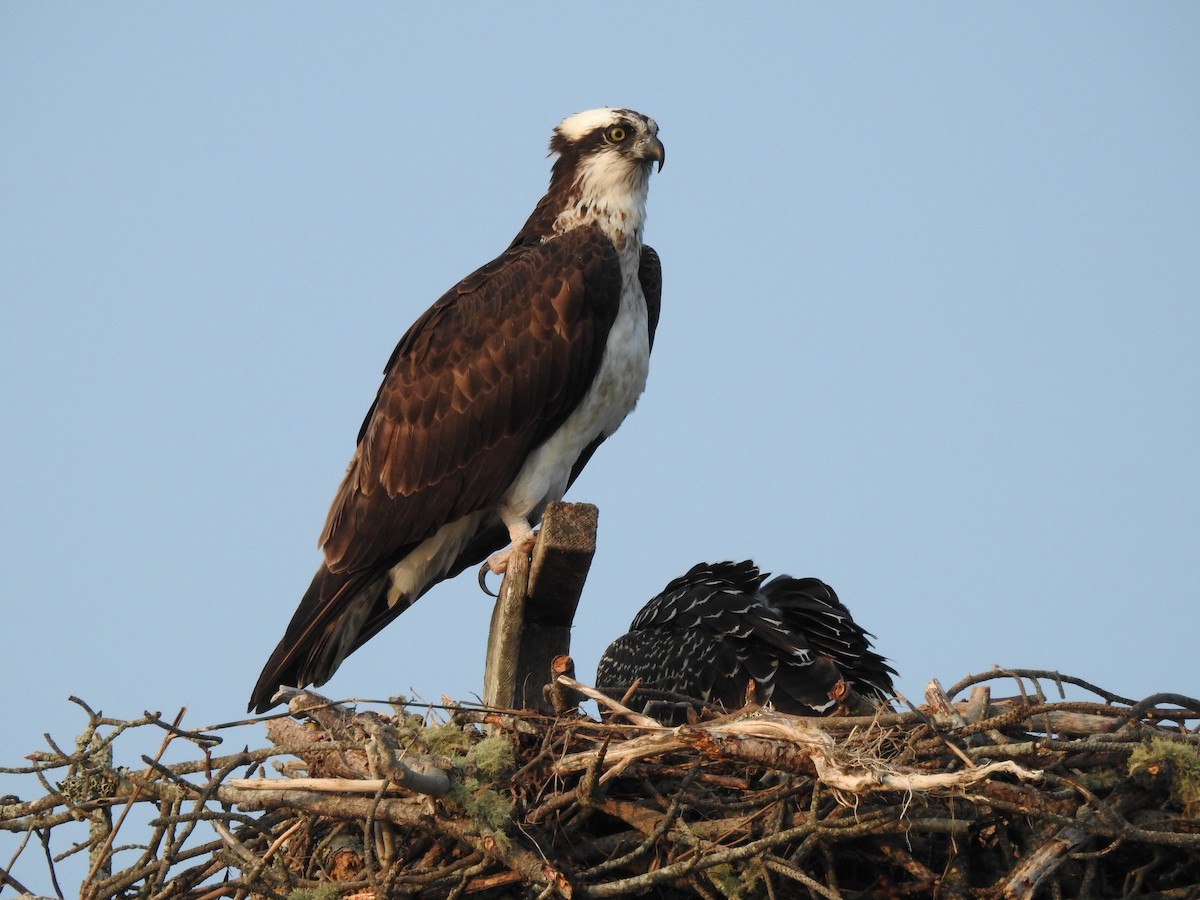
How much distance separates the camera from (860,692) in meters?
6.39

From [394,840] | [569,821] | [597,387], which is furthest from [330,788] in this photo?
[597,387]

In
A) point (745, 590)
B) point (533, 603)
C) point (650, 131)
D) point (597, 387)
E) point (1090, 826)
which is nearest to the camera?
point (1090, 826)

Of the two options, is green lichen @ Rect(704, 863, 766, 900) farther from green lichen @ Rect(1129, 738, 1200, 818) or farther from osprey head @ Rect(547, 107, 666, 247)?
osprey head @ Rect(547, 107, 666, 247)

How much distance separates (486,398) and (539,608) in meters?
1.55

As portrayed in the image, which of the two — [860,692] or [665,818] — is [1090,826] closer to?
[665,818]

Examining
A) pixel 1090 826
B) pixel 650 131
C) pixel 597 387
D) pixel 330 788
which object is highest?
pixel 650 131

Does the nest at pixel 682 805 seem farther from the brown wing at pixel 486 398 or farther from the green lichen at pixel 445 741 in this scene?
the brown wing at pixel 486 398

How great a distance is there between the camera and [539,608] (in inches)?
241

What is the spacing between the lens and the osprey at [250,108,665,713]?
7277mm

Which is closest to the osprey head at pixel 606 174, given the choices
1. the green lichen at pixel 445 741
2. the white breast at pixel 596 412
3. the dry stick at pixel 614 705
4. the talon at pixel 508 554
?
the white breast at pixel 596 412

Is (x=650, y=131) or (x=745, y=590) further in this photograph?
(x=650, y=131)

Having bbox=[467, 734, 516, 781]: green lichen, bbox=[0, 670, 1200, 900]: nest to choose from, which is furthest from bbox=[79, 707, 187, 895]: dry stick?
bbox=[467, 734, 516, 781]: green lichen

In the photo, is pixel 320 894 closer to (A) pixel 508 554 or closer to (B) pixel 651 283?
(A) pixel 508 554

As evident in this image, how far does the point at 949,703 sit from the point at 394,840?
183 centimetres
